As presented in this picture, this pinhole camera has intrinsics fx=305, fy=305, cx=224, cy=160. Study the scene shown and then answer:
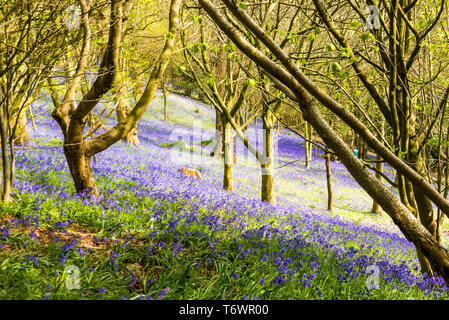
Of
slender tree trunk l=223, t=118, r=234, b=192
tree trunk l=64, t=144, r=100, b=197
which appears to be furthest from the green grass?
slender tree trunk l=223, t=118, r=234, b=192

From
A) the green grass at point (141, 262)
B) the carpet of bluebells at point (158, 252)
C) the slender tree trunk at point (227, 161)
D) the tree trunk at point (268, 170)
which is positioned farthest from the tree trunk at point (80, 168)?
the slender tree trunk at point (227, 161)

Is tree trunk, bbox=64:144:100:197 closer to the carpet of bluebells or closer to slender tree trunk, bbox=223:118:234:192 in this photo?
the carpet of bluebells

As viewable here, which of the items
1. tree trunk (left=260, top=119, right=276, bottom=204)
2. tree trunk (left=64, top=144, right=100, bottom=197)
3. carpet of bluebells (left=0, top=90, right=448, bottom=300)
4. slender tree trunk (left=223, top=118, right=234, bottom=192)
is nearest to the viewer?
carpet of bluebells (left=0, top=90, right=448, bottom=300)

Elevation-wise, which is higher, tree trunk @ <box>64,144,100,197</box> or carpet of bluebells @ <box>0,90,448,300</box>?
tree trunk @ <box>64,144,100,197</box>

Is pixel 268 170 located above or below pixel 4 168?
below

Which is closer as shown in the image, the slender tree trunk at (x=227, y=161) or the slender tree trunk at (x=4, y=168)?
the slender tree trunk at (x=4, y=168)

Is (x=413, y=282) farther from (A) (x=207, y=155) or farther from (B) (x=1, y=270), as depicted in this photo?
(A) (x=207, y=155)

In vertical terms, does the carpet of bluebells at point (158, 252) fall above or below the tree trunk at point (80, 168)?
below

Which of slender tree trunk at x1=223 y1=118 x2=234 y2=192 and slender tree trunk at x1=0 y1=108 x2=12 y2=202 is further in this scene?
slender tree trunk at x1=223 y1=118 x2=234 y2=192

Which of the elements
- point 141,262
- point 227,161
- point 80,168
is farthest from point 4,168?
point 227,161

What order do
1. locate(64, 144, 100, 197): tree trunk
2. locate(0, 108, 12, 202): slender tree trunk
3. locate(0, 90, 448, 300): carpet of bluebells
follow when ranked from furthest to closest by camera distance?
locate(64, 144, 100, 197): tree trunk, locate(0, 108, 12, 202): slender tree trunk, locate(0, 90, 448, 300): carpet of bluebells

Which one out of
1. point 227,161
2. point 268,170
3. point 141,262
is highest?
point 227,161

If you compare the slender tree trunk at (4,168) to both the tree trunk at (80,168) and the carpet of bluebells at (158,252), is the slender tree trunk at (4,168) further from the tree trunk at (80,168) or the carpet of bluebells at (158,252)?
the tree trunk at (80,168)

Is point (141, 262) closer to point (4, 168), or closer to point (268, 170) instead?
point (4, 168)
